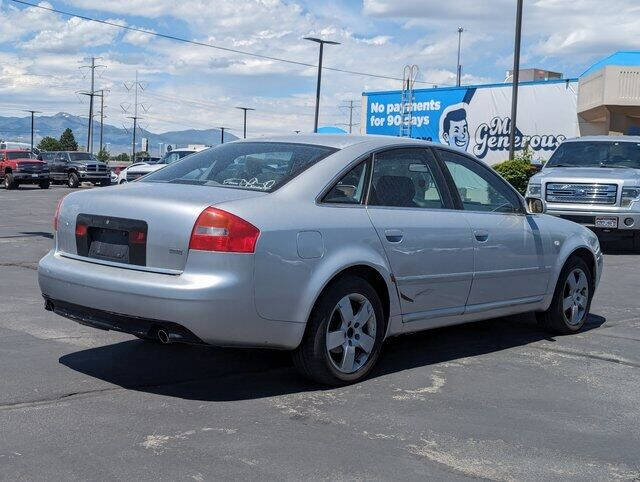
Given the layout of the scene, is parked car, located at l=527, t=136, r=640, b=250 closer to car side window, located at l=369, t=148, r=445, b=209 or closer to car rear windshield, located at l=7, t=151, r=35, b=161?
car side window, located at l=369, t=148, r=445, b=209

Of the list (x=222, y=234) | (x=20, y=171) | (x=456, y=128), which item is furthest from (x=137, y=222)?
(x=20, y=171)

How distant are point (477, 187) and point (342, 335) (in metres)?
1.93

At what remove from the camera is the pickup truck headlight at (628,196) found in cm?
1448

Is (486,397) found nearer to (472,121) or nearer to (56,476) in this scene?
(56,476)

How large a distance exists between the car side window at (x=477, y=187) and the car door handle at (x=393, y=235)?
35.0 inches

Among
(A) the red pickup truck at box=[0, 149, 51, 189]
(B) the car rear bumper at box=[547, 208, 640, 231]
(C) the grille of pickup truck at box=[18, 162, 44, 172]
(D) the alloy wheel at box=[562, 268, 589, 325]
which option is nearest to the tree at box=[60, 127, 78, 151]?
(A) the red pickup truck at box=[0, 149, 51, 189]

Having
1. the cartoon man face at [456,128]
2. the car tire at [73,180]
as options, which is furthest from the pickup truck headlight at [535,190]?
the car tire at [73,180]

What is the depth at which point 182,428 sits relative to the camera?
4.62m

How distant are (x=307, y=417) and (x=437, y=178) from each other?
7.33 ft

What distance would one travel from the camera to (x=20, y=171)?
4216 cm

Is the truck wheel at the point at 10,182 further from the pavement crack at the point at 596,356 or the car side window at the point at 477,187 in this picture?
the pavement crack at the point at 596,356

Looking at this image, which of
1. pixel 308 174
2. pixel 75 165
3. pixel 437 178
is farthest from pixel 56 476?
pixel 75 165

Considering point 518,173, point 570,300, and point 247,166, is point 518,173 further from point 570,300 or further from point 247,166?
point 247,166

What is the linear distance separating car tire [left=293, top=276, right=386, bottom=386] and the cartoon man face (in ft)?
120
